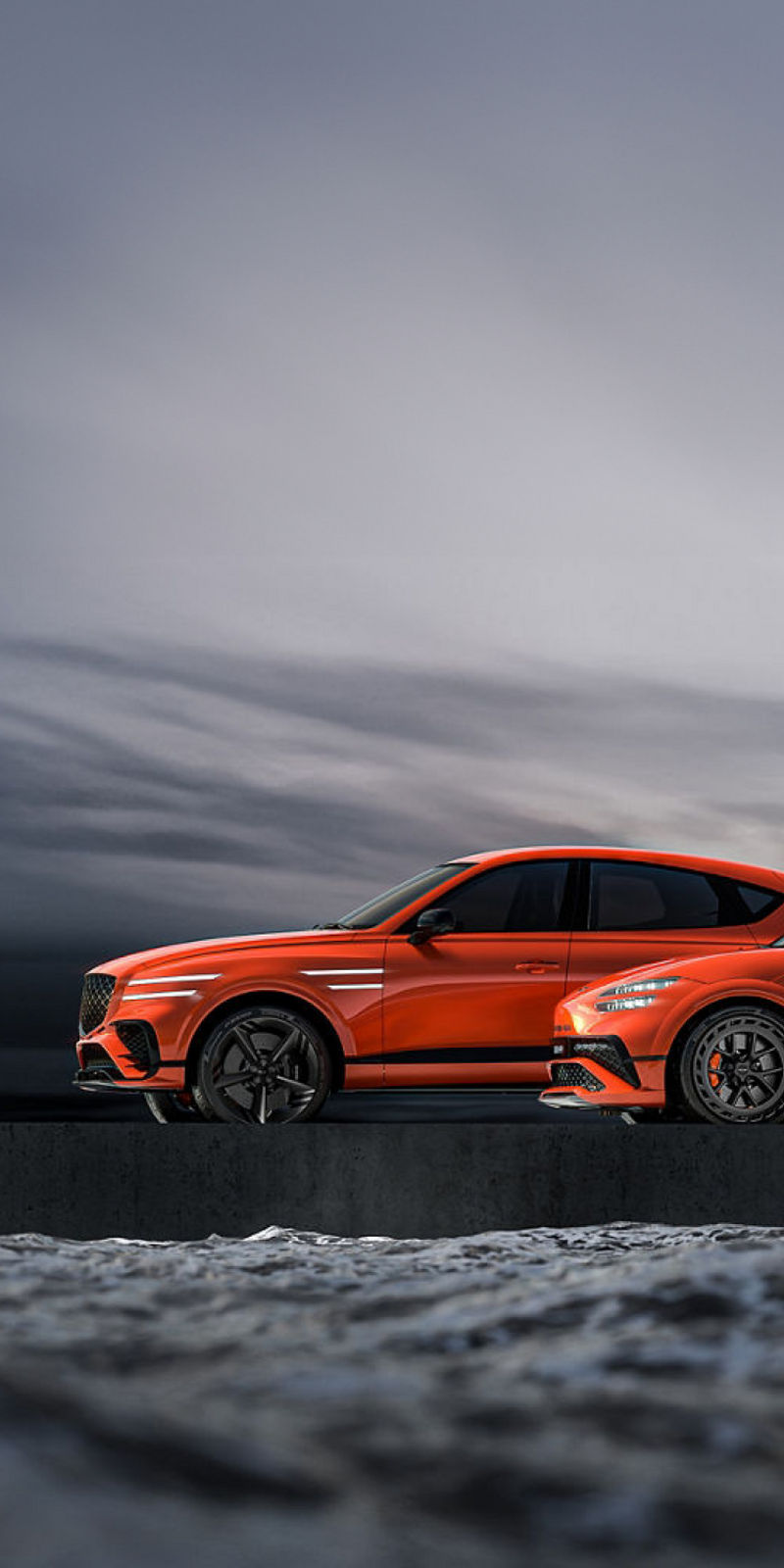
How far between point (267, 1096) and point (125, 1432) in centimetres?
809

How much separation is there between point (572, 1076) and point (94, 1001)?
3035 mm

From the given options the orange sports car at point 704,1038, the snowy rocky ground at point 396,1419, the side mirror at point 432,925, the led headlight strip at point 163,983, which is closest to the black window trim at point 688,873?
the side mirror at point 432,925

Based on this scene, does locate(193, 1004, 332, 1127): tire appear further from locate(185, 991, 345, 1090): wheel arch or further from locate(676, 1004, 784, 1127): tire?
locate(676, 1004, 784, 1127): tire

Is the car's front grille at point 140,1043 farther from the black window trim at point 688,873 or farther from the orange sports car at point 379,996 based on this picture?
the black window trim at point 688,873

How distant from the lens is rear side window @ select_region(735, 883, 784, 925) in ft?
31.2

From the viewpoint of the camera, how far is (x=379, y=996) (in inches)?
352

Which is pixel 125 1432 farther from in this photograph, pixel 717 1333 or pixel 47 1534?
pixel 717 1333

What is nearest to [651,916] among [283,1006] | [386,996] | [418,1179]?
[386,996]

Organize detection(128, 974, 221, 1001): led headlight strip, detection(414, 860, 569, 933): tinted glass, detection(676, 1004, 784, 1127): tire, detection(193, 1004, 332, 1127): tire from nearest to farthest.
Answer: detection(676, 1004, 784, 1127): tire < detection(193, 1004, 332, 1127): tire < detection(128, 974, 221, 1001): led headlight strip < detection(414, 860, 569, 933): tinted glass

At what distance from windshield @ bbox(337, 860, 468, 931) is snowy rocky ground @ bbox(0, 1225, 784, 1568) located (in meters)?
8.22

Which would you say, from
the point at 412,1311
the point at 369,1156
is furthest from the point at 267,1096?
the point at 412,1311

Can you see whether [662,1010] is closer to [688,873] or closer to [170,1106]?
[688,873]

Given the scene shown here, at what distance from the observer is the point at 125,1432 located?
2.74ft

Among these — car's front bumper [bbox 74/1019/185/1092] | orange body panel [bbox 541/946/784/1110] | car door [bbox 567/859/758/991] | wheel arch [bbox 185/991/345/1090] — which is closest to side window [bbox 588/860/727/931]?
car door [bbox 567/859/758/991]
